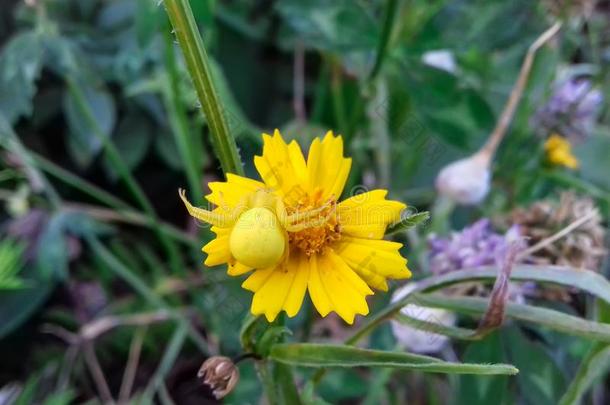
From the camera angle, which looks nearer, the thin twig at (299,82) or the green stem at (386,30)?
the green stem at (386,30)

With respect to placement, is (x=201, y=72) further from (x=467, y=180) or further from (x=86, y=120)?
(x=86, y=120)

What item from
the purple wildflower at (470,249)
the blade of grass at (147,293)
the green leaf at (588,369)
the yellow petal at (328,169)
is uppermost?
the yellow petal at (328,169)

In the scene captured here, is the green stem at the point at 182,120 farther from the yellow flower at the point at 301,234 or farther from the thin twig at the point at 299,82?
the yellow flower at the point at 301,234

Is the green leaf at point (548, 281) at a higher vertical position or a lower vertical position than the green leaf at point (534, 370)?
higher

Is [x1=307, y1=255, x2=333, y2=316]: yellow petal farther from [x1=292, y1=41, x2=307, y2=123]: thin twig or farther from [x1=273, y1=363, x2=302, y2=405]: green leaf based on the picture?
[x1=292, y1=41, x2=307, y2=123]: thin twig

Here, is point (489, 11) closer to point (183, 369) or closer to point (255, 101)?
point (255, 101)

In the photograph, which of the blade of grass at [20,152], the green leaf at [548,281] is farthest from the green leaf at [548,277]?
the blade of grass at [20,152]

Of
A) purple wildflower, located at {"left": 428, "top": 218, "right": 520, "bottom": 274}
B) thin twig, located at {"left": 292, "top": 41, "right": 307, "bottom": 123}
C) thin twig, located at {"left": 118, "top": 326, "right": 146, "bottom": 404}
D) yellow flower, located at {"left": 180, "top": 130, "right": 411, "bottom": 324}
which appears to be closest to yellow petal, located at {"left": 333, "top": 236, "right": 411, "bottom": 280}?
yellow flower, located at {"left": 180, "top": 130, "right": 411, "bottom": 324}

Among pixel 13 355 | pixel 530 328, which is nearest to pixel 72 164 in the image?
pixel 13 355
